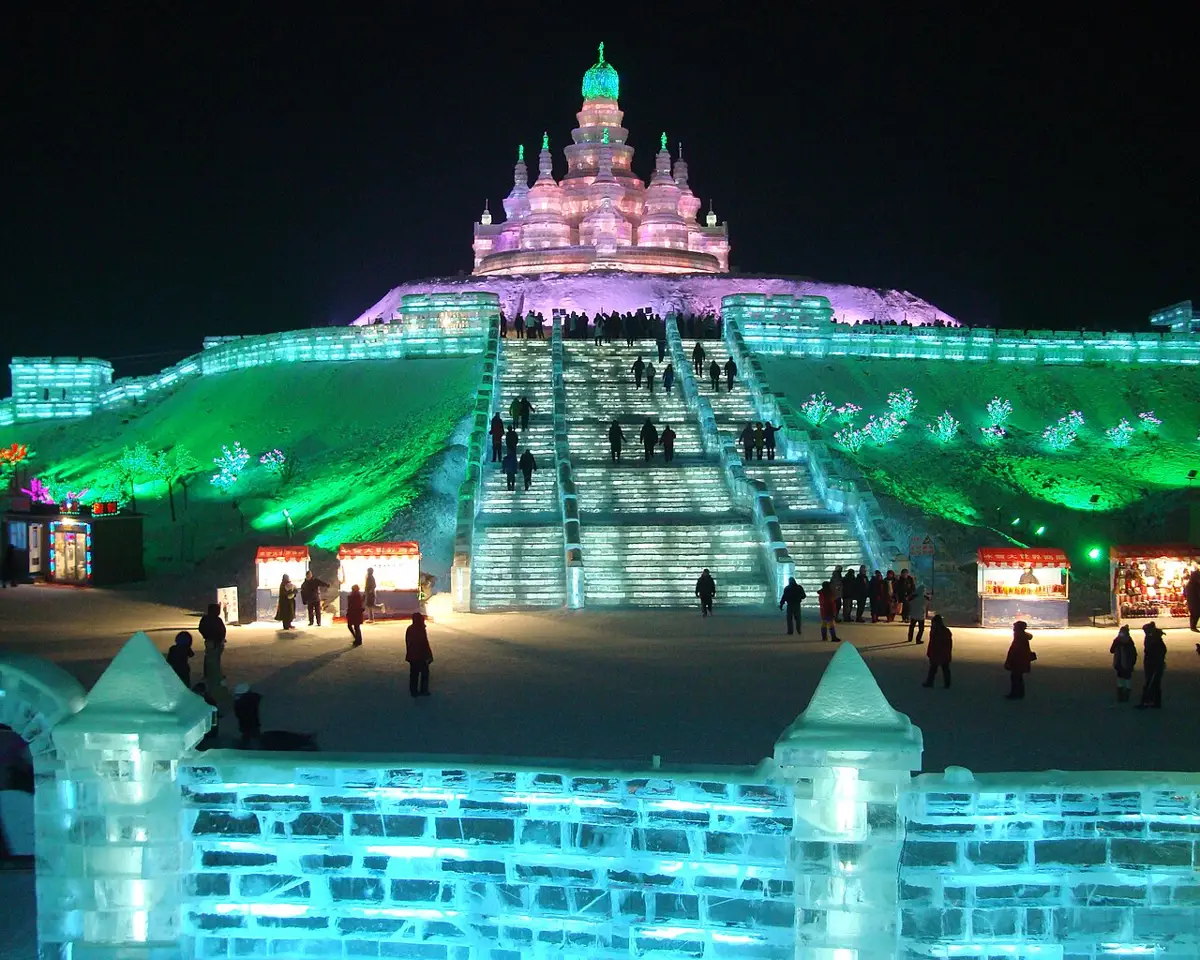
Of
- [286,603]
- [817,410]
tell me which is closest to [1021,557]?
[286,603]

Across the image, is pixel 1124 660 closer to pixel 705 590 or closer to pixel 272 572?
pixel 705 590

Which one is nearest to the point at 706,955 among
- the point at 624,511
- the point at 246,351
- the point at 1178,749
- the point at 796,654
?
the point at 1178,749

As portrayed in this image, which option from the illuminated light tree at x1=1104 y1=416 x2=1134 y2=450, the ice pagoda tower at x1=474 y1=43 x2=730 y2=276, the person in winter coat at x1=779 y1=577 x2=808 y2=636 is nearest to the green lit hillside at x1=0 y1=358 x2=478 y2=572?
the person in winter coat at x1=779 y1=577 x2=808 y2=636

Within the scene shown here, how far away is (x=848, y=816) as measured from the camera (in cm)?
667

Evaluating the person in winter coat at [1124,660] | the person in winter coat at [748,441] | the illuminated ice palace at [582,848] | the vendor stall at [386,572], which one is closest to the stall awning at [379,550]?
the vendor stall at [386,572]

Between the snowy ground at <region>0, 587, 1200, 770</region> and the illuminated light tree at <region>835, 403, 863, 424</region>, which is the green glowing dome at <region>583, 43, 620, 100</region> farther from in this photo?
the snowy ground at <region>0, 587, 1200, 770</region>

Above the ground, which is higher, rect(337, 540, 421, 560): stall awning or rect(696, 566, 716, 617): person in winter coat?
→ rect(337, 540, 421, 560): stall awning

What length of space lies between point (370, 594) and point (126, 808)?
13.0 m

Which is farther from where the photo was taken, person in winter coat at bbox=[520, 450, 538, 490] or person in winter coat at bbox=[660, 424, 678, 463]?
person in winter coat at bbox=[660, 424, 678, 463]

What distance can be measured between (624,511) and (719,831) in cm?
1894

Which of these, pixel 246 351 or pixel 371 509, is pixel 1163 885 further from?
pixel 246 351

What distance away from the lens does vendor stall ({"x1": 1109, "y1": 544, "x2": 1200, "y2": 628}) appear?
66.8ft

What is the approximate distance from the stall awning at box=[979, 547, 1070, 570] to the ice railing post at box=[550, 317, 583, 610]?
7032mm

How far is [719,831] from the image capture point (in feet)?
23.0
